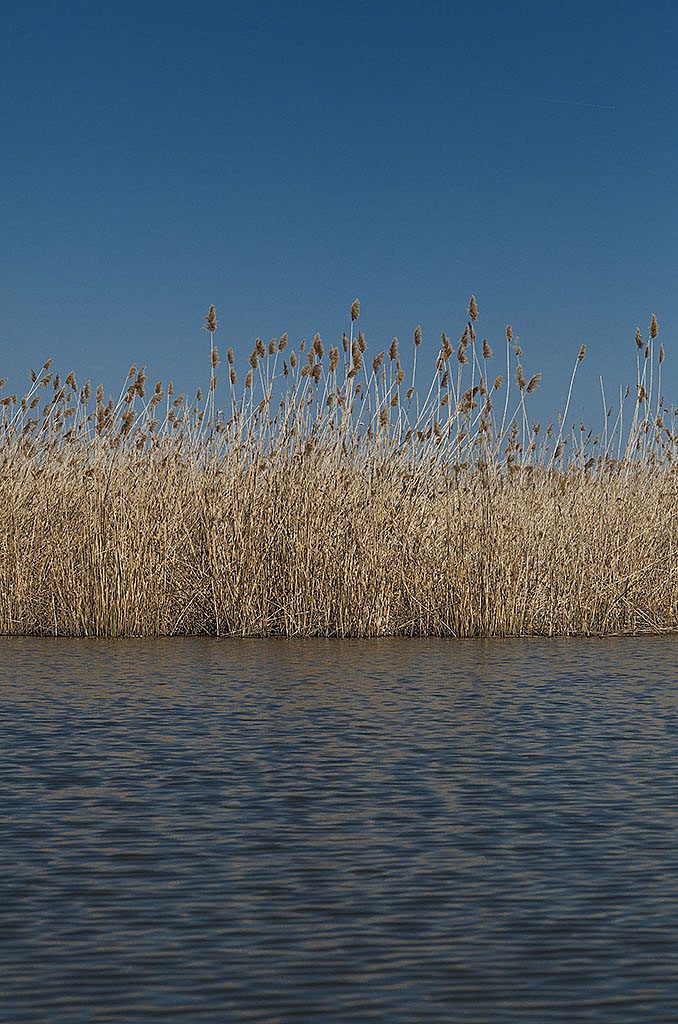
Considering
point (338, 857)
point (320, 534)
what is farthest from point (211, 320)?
point (338, 857)

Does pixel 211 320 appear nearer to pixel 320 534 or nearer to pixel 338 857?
pixel 320 534

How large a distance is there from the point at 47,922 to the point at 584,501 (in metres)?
8.47

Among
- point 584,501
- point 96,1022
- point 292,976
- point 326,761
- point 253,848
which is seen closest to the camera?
point 96,1022

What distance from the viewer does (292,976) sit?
2.47 metres

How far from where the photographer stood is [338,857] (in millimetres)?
3361

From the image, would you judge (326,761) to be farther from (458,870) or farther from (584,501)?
(584,501)

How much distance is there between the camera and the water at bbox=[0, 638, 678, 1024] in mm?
2406

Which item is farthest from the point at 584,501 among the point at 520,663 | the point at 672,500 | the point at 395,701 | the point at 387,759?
the point at 387,759

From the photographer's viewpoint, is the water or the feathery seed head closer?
the water

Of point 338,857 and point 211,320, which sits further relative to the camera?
point 211,320

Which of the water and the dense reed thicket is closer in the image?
the water

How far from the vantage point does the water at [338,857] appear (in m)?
2.41

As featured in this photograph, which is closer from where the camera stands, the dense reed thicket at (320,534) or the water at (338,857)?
the water at (338,857)

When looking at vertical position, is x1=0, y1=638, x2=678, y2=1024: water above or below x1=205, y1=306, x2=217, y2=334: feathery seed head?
below
